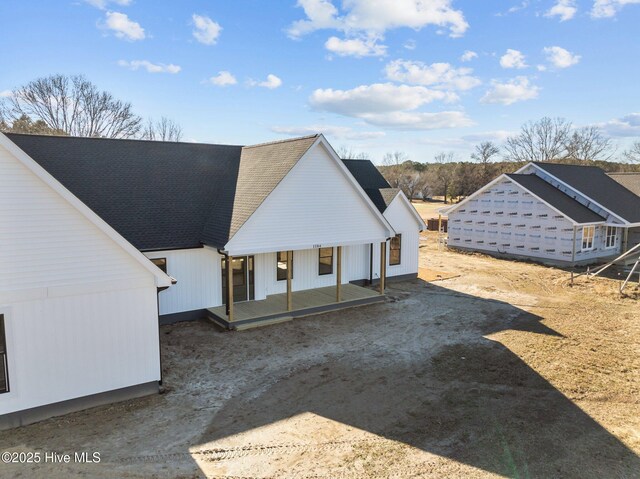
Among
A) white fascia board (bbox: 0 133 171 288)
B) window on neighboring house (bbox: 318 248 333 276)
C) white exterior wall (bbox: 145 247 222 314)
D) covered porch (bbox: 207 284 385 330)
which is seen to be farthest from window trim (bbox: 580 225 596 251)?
white fascia board (bbox: 0 133 171 288)

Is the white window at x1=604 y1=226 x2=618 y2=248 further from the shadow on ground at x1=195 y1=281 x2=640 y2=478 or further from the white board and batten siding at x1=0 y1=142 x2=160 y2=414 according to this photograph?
the white board and batten siding at x1=0 y1=142 x2=160 y2=414

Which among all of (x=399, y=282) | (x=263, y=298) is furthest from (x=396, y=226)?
(x=263, y=298)

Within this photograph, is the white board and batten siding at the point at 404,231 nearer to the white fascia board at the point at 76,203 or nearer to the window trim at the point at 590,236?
the window trim at the point at 590,236

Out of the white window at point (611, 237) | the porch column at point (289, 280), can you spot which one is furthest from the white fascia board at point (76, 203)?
the white window at point (611, 237)

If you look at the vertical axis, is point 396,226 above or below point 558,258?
above

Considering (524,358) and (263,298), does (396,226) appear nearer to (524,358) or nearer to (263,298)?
(263,298)

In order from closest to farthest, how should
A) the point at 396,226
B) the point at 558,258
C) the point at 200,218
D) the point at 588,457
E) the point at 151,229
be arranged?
the point at 588,457, the point at 151,229, the point at 200,218, the point at 396,226, the point at 558,258
